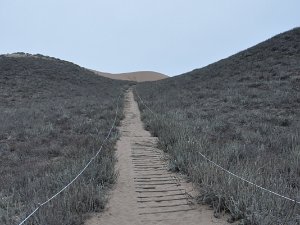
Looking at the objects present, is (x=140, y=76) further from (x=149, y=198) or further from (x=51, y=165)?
(x=149, y=198)

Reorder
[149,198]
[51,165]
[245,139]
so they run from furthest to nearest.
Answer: [245,139] → [51,165] → [149,198]

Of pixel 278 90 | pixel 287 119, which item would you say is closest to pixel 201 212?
pixel 287 119

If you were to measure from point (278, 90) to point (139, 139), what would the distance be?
12.8 m

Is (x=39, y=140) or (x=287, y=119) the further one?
(x=287, y=119)

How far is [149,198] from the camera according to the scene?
25.9 ft

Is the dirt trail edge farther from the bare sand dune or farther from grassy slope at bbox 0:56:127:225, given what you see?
the bare sand dune

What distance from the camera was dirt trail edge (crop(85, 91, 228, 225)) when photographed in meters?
6.73

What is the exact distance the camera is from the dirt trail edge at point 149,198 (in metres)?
6.73

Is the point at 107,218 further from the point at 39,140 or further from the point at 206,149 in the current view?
the point at 39,140

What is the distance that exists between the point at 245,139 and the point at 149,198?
594cm

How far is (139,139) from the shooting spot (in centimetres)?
1488

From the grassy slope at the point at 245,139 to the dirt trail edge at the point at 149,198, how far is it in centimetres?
35

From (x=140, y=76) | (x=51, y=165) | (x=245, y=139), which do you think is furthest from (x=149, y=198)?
(x=140, y=76)

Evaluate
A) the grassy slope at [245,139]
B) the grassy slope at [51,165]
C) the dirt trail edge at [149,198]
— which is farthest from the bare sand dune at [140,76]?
the dirt trail edge at [149,198]
